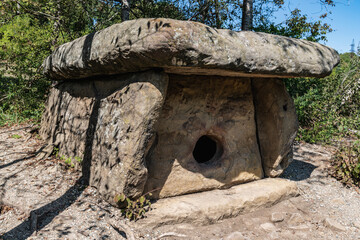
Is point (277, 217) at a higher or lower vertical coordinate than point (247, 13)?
lower

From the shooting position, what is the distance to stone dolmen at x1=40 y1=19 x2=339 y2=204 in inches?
109

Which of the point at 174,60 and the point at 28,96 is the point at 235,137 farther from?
the point at 28,96

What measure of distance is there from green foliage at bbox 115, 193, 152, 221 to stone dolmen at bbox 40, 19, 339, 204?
0.29 feet

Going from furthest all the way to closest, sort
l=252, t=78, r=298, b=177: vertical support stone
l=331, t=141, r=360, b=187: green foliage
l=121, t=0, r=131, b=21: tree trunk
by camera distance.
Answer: l=121, t=0, r=131, b=21: tree trunk < l=331, t=141, r=360, b=187: green foliage < l=252, t=78, r=298, b=177: vertical support stone

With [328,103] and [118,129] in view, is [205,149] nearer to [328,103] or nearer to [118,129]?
[118,129]

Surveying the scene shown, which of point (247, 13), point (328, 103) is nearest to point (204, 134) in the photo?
point (247, 13)

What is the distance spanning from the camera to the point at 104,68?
3.25 m

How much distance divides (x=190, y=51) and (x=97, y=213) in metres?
2.09

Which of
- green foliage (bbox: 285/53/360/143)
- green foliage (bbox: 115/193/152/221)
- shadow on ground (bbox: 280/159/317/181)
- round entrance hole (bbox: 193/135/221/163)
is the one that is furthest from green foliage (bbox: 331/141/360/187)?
green foliage (bbox: 115/193/152/221)

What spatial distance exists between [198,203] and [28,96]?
5.56m

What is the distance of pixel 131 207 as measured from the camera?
3.16m

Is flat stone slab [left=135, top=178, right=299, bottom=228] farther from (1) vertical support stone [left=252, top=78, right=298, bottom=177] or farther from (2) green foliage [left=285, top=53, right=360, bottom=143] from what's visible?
(2) green foliage [left=285, top=53, right=360, bottom=143]

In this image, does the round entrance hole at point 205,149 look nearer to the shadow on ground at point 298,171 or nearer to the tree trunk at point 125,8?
the shadow on ground at point 298,171

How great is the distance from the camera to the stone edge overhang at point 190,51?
8.54 feet
